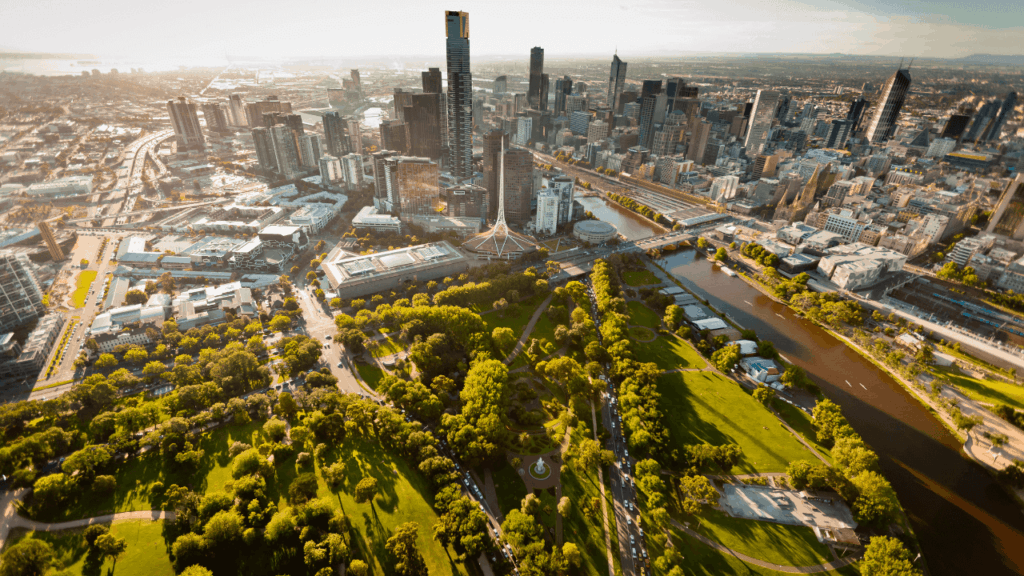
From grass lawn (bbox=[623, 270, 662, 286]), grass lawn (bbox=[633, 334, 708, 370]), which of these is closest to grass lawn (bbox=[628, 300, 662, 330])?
grass lawn (bbox=[633, 334, 708, 370])

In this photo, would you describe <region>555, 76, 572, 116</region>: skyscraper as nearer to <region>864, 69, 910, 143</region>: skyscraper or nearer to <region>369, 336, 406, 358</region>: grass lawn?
<region>864, 69, 910, 143</region>: skyscraper

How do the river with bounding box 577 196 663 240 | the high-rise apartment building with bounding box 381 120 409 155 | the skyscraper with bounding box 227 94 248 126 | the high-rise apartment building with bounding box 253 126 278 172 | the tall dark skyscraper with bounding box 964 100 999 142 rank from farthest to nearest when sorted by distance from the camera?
the skyscraper with bounding box 227 94 248 126
the tall dark skyscraper with bounding box 964 100 999 142
the high-rise apartment building with bounding box 381 120 409 155
the high-rise apartment building with bounding box 253 126 278 172
the river with bounding box 577 196 663 240

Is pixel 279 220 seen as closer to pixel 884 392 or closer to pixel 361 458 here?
pixel 361 458

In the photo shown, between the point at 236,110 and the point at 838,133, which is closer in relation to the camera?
the point at 838,133

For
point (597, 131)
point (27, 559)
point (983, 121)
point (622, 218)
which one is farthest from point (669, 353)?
point (983, 121)

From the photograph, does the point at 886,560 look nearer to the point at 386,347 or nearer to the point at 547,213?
the point at 386,347

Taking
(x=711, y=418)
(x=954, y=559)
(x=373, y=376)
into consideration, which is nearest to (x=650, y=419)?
(x=711, y=418)
